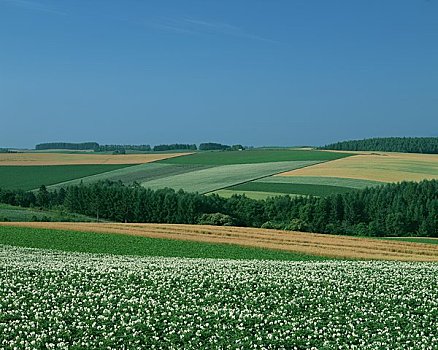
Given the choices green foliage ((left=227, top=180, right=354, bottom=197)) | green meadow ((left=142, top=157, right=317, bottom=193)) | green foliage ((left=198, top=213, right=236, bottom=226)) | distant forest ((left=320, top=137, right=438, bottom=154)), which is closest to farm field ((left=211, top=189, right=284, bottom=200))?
green foliage ((left=227, top=180, right=354, bottom=197))

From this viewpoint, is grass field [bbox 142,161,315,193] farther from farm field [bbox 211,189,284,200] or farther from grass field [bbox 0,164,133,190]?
grass field [bbox 0,164,133,190]

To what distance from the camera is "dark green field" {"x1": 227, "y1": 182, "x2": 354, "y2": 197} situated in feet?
304

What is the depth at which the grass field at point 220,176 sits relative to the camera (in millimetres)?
101938

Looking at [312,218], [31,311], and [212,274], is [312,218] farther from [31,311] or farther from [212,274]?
[31,311]

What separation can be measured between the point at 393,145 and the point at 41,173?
106m

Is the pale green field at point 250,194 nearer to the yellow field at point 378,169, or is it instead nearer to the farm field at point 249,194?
the farm field at point 249,194

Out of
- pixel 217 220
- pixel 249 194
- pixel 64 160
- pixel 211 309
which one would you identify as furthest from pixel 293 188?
pixel 64 160

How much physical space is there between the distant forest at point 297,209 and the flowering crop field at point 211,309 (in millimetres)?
57852

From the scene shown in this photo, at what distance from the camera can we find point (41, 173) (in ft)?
420

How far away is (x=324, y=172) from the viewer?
11081cm

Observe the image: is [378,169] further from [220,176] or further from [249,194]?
[249,194]

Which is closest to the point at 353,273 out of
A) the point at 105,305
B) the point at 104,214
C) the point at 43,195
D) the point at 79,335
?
the point at 105,305

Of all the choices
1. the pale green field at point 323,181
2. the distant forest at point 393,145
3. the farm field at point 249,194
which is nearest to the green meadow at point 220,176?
the farm field at point 249,194

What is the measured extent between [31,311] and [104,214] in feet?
273
